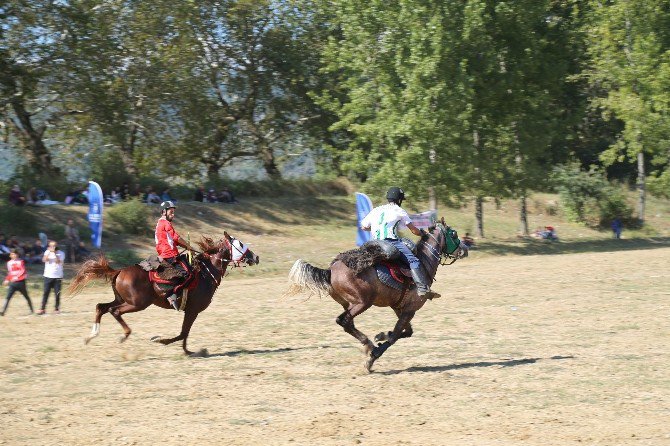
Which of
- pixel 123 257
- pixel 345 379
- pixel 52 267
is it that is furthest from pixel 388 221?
pixel 123 257

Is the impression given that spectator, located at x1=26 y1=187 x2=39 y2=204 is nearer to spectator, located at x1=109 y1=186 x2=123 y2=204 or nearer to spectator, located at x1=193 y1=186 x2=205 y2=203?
spectator, located at x1=109 y1=186 x2=123 y2=204

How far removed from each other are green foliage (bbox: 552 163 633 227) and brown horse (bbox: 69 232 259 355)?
114 ft

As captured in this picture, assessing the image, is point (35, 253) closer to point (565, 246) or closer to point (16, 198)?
point (16, 198)

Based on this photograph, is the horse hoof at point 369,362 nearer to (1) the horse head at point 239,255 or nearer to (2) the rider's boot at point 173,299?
(1) the horse head at point 239,255

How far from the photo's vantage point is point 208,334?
56.4 feet

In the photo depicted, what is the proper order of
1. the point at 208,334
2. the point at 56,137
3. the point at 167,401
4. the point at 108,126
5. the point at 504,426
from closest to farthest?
the point at 504,426
the point at 167,401
the point at 208,334
the point at 108,126
the point at 56,137

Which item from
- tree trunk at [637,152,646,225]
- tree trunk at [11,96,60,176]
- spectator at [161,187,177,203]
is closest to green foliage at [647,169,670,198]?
tree trunk at [637,152,646,225]

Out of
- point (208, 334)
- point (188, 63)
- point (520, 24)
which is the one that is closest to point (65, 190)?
point (188, 63)

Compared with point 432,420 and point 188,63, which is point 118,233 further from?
point 432,420

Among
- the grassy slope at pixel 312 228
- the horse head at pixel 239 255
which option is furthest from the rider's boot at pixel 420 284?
the grassy slope at pixel 312 228

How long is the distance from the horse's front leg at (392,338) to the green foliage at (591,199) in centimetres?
3524

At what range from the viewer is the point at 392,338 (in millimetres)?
13508

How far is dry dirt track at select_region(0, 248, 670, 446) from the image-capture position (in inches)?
397

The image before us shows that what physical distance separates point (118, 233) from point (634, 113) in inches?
957
